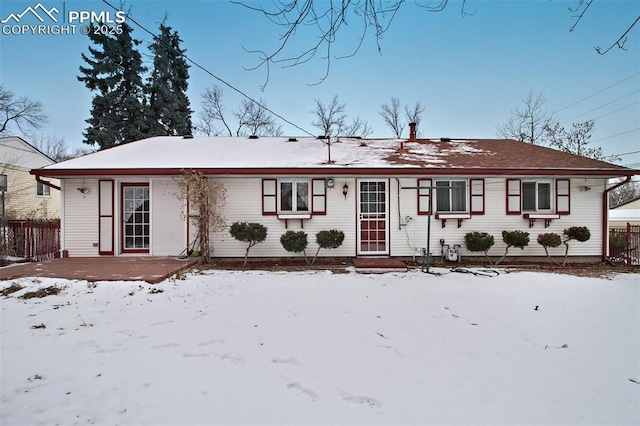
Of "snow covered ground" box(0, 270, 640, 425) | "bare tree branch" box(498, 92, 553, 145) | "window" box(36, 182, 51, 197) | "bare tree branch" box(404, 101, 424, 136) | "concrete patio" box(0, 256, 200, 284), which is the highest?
"bare tree branch" box(404, 101, 424, 136)

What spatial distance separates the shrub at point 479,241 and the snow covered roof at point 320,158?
1.70m

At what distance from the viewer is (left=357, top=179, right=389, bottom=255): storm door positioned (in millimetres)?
8648

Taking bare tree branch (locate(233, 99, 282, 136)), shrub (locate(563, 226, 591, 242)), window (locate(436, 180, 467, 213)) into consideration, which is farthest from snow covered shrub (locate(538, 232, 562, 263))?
bare tree branch (locate(233, 99, 282, 136))

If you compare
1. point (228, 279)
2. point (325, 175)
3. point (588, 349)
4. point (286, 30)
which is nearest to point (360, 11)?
point (286, 30)

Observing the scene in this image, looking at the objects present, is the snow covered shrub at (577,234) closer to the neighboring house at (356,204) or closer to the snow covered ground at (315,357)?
the neighboring house at (356,204)

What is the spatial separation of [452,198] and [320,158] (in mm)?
3929

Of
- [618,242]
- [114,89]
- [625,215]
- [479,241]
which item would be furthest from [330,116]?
[625,215]

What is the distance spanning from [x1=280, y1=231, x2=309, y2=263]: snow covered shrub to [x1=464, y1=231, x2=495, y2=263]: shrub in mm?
4309

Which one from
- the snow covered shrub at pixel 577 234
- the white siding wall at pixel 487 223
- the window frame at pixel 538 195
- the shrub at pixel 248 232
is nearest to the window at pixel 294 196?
the shrub at pixel 248 232

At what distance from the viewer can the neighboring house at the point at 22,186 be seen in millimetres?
16312

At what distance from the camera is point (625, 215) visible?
22.6 meters

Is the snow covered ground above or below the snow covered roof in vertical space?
below

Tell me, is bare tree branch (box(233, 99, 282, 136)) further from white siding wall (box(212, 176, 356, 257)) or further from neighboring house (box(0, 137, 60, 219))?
white siding wall (box(212, 176, 356, 257))

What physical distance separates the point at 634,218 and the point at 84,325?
30.3 m
